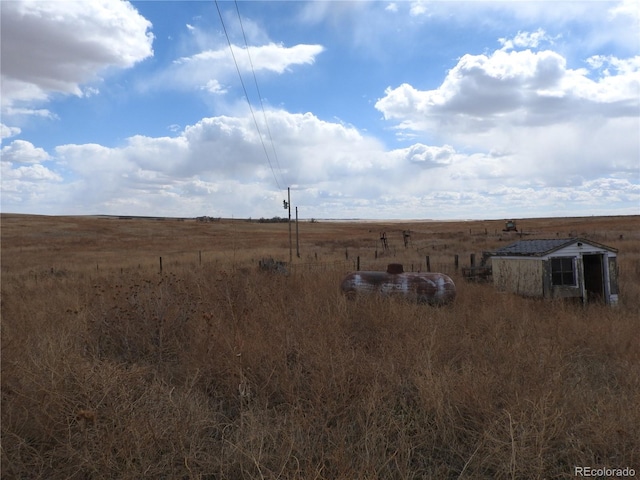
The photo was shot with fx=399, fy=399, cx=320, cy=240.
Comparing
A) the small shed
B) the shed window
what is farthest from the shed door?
the shed window

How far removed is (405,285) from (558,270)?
15.3 feet

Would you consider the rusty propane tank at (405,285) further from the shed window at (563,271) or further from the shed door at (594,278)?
the shed door at (594,278)

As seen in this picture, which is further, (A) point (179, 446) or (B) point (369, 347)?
(B) point (369, 347)

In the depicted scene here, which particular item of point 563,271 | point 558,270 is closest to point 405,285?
point 558,270

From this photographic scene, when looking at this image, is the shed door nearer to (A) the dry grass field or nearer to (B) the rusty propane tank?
(B) the rusty propane tank

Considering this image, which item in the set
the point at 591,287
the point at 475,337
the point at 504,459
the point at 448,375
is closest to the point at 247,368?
the point at 448,375

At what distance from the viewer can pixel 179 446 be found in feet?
11.6

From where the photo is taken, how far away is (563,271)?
1105 centimetres

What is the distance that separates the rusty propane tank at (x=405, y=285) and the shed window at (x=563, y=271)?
3.29m

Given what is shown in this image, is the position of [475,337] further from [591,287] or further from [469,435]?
[591,287]

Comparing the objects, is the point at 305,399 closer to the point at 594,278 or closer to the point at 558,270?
the point at 558,270

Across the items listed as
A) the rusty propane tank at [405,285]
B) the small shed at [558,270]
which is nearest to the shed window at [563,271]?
the small shed at [558,270]

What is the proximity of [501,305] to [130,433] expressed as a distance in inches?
319

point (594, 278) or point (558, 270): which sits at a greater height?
point (558, 270)
